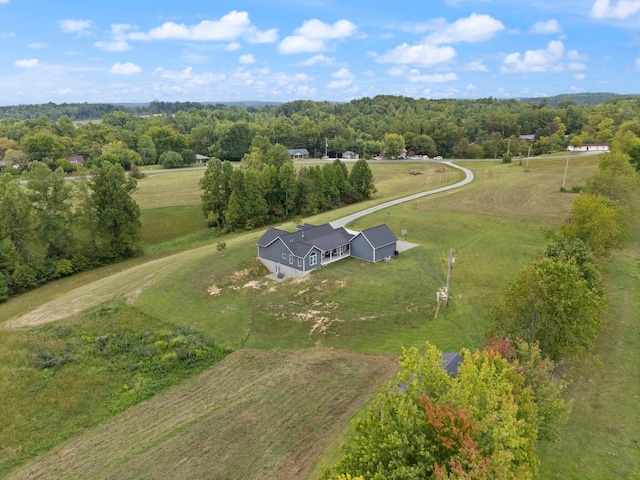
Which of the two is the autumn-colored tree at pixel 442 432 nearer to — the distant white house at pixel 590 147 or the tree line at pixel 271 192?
the tree line at pixel 271 192

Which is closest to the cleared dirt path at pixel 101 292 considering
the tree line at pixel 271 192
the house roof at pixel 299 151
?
the tree line at pixel 271 192

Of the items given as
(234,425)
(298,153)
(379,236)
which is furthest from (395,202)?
(298,153)

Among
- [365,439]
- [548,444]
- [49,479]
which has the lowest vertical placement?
[49,479]

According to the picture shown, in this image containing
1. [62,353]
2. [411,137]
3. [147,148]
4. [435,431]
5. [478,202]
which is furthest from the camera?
[411,137]

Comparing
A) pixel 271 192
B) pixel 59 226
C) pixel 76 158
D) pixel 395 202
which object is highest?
pixel 76 158

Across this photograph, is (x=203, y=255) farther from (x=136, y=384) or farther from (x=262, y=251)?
(x=136, y=384)

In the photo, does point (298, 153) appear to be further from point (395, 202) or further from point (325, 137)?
point (395, 202)

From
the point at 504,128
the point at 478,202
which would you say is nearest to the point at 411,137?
the point at 504,128
